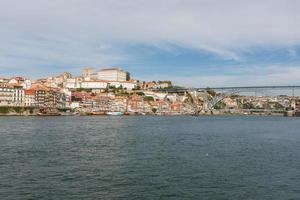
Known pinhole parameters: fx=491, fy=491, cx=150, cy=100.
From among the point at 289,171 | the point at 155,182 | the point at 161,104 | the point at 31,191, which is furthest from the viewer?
the point at 161,104

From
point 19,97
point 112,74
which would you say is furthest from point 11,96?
point 112,74

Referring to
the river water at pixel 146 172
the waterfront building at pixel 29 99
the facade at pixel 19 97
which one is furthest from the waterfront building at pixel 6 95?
the river water at pixel 146 172

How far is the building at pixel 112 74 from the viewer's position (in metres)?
174

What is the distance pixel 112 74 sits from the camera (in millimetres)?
174500

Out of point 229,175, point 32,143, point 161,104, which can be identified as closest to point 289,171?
point 229,175

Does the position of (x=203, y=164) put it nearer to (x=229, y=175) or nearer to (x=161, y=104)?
(x=229, y=175)

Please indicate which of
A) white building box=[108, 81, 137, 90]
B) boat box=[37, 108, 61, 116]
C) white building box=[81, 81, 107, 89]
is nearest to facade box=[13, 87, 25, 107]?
boat box=[37, 108, 61, 116]

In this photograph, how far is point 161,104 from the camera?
467 ft

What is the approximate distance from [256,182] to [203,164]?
450 centimetres

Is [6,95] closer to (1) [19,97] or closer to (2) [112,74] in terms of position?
(1) [19,97]

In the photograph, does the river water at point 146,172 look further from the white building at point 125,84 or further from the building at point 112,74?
the building at point 112,74

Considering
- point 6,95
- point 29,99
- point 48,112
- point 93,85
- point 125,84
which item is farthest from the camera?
point 125,84

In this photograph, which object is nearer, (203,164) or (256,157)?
Answer: (203,164)

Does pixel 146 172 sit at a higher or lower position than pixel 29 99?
lower
